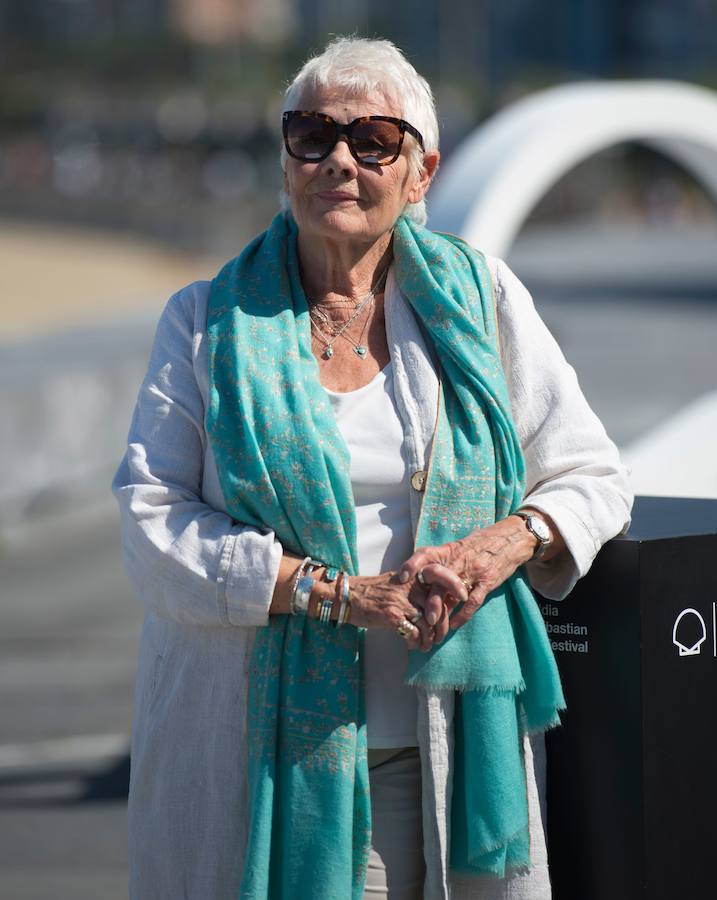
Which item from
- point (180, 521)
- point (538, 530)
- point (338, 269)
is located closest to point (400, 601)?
point (538, 530)

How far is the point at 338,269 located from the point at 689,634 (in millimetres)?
927

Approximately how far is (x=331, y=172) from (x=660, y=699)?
1.12m

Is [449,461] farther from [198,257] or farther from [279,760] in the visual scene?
[198,257]

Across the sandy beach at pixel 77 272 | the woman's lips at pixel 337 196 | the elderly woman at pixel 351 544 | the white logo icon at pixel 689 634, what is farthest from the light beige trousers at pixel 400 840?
the sandy beach at pixel 77 272

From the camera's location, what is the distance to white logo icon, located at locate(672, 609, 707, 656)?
2822mm

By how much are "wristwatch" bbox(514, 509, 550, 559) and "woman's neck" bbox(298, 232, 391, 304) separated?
511mm

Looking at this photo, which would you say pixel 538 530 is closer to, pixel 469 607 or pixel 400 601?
pixel 469 607

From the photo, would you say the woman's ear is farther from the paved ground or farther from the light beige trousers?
the paved ground

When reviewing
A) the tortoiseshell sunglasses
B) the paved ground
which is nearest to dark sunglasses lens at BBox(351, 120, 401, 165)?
the tortoiseshell sunglasses

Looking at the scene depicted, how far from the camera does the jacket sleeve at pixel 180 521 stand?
258 cm

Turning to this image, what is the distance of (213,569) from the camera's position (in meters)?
2.59

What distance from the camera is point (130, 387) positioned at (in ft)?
36.2

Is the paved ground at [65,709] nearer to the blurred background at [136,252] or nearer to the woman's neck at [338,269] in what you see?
the blurred background at [136,252]

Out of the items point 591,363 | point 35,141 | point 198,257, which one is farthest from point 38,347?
point 35,141
